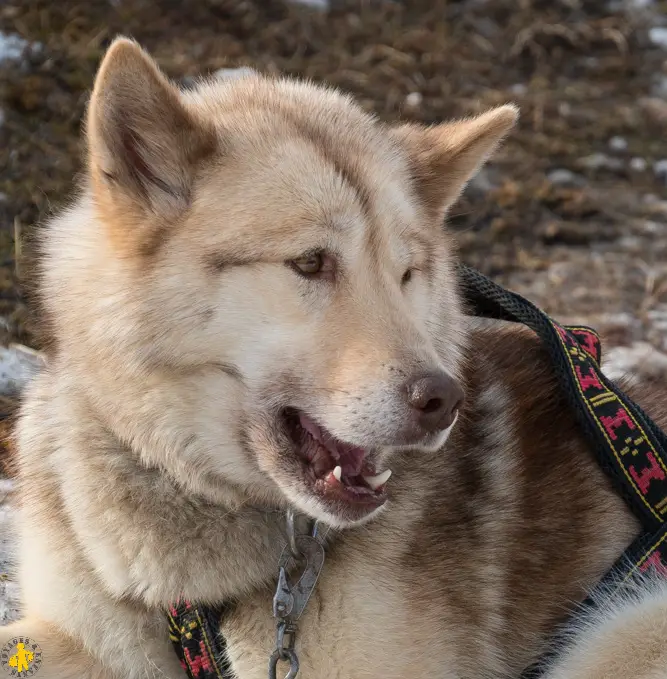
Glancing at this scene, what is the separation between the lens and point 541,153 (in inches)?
273

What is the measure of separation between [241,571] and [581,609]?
2.96 feet

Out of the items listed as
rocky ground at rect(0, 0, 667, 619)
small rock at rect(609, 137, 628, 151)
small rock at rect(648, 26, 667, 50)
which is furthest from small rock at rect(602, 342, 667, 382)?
small rock at rect(648, 26, 667, 50)

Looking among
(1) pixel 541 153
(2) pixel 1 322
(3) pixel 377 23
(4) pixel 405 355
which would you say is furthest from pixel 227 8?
(4) pixel 405 355

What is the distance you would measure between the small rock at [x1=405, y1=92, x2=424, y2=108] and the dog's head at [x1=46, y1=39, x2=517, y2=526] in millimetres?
4667

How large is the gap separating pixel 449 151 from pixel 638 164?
476cm

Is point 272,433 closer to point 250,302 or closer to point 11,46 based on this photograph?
point 250,302

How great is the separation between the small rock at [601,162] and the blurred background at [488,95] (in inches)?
0.6

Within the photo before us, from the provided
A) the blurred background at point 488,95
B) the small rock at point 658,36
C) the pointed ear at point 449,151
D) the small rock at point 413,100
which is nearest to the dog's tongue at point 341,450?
the pointed ear at point 449,151

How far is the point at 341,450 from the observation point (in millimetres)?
2338

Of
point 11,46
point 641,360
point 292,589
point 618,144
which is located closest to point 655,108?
point 618,144

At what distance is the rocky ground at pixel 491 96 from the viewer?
18.0 feet

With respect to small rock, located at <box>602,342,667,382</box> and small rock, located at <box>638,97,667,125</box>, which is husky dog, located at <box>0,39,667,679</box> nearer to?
small rock, located at <box>602,342,667,382</box>

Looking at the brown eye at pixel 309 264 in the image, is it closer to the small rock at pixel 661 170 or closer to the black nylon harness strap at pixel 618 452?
the black nylon harness strap at pixel 618 452

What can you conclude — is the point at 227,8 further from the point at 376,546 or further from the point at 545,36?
the point at 376,546
